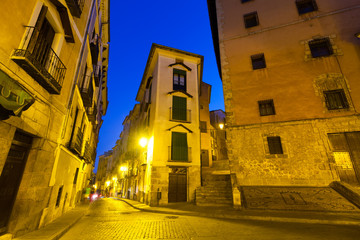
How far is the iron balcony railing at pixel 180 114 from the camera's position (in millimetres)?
14977

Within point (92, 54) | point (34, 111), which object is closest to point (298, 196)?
point (34, 111)

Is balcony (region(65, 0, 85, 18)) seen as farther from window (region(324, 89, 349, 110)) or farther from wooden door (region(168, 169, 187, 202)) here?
window (region(324, 89, 349, 110))

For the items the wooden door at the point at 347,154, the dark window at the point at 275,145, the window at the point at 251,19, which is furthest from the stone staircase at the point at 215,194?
the window at the point at 251,19

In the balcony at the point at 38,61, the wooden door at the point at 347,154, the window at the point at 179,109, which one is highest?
the window at the point at 179,109

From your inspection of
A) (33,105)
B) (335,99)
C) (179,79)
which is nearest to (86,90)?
(33,105)

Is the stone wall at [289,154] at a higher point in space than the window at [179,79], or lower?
lower

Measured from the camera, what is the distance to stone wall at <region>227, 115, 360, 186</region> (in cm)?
959

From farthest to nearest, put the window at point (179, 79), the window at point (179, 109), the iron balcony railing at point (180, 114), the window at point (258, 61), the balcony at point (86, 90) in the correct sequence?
the window at point (179, 79) < the window at point (179, 109) < the iron balcony railing at point (180, 114) < the window at point (258, 61) < the balcony at point (86, 90)

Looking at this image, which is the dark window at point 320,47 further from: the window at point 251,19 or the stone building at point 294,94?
the window at point 251,19

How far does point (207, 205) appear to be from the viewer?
33.9 ft

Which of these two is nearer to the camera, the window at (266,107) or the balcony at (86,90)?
the balcony at (86,90)

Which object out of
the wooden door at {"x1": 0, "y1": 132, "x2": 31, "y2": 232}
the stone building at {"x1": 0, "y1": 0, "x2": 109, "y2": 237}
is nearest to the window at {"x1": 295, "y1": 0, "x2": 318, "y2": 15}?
the stone building at {"x1": 0, "y1": 0, "x2": 109, "y2": 237}

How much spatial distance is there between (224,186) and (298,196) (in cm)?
440

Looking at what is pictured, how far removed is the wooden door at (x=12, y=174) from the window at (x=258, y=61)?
14579 mm
